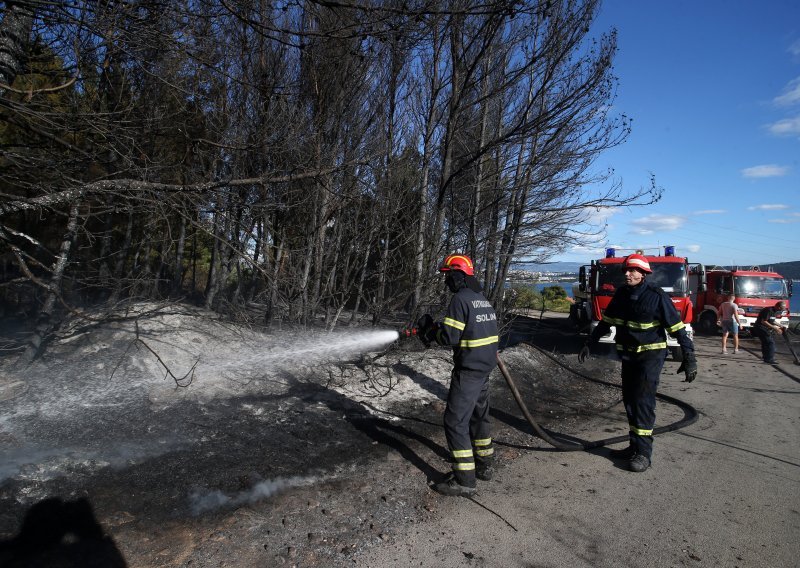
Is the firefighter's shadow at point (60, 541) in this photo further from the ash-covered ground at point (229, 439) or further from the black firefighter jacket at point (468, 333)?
the black firefighter jacket at point (468, 333)

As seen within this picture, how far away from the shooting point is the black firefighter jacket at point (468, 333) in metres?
4.13

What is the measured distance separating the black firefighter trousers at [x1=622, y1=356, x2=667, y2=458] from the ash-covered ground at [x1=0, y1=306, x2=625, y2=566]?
1035 mm

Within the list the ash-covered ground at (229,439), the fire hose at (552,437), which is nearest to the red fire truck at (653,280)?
the ash-covered ground at (229,439)

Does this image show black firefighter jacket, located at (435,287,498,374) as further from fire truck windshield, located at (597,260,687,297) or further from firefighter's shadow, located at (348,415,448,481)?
fire truck windshield, located at (597,260,687,297)

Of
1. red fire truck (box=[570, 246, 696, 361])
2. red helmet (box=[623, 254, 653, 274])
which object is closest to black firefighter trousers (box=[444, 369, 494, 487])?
red helmet (box=[623, 254, 653, 274])

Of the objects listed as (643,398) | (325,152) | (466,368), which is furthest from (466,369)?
(325,152)

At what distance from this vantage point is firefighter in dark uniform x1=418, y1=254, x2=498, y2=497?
13.3 feet

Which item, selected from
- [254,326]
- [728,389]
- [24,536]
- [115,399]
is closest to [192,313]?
[254,326]

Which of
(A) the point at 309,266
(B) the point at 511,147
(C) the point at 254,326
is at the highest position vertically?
(B) the point at 511,147

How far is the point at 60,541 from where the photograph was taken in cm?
305

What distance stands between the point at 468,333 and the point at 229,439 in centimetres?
245

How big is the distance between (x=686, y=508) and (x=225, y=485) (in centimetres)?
347

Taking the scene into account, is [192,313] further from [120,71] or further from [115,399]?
[120,71]

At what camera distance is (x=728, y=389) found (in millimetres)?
8273
